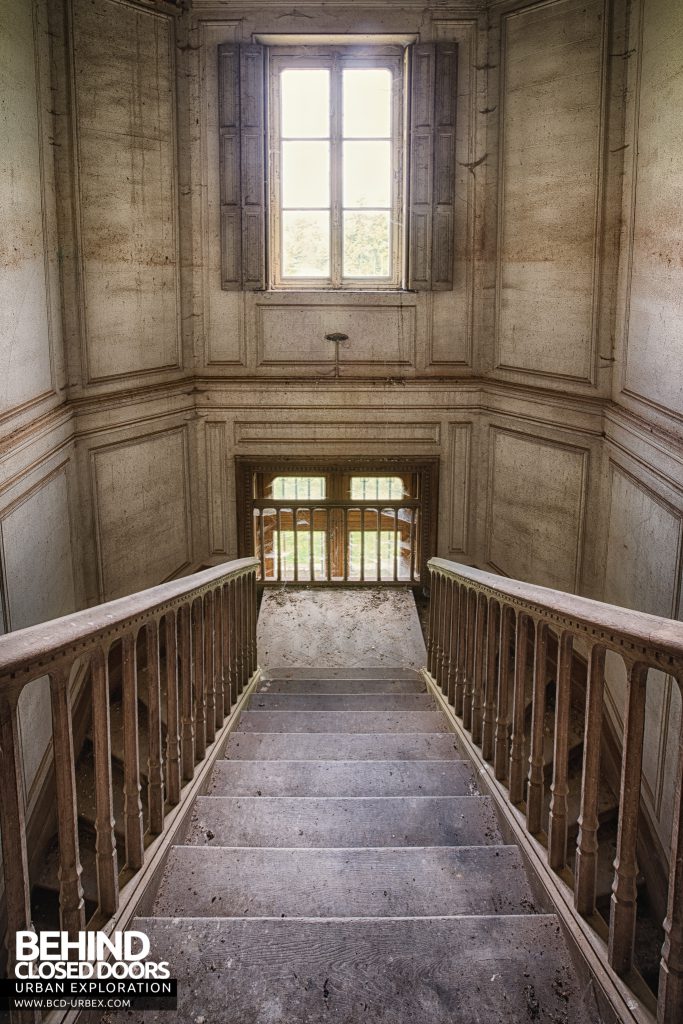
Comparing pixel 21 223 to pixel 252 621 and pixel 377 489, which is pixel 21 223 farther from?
pixel 377 489

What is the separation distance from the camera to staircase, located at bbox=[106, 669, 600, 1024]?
164 cm

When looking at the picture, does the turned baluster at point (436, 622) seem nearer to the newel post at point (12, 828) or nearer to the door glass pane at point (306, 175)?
the newel post at point (12, 828)

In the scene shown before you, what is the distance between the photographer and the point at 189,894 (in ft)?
6.86

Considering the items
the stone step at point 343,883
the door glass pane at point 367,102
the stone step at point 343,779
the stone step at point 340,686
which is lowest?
the stone step at point 340,686

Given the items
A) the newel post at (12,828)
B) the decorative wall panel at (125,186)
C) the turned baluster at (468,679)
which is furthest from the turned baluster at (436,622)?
the newel post at (12,828)

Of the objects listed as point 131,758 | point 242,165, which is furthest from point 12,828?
point 242,165

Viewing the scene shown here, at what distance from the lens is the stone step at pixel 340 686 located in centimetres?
485

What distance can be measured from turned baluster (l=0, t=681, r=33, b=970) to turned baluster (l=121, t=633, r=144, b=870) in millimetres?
458

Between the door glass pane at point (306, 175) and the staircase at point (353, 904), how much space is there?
419 centimetres

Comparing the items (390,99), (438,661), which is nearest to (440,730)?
(438,661)

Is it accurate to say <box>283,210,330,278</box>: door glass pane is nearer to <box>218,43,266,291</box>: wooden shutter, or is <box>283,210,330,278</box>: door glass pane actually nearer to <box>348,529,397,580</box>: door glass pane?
<box>218,43,266,291</box>: wooden shutter

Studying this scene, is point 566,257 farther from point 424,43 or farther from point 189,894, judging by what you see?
point 189,894

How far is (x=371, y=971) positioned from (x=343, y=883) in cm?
40

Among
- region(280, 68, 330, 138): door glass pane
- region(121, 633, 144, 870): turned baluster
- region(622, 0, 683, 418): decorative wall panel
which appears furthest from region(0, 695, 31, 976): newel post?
region(280, 68, 330, 138): door glass pane
